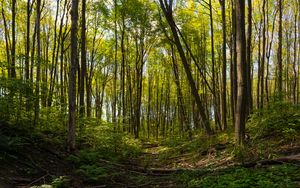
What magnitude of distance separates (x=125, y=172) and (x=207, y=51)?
20.5 meters

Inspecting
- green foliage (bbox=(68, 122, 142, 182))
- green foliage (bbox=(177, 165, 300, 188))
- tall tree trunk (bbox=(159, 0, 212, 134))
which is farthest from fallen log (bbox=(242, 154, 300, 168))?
tall tree trunk (bbox=(159, 0, 212, 134))

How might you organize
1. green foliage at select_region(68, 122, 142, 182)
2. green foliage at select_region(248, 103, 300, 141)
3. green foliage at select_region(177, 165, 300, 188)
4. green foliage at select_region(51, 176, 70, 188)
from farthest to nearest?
green foliage at select_region(248, 103, 300, 141) < green foliage at select_region(68, 122, 142, 182) < green foliage at select_region(51, 176, 70, 188) < green foliage at select_region(177, 165, 300, 188)

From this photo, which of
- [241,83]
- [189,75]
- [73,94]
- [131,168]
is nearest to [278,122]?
[241,83]

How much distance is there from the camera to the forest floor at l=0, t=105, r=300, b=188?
5773 millimetres

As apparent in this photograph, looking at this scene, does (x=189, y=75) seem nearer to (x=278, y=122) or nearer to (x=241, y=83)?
(x=278, y=122)

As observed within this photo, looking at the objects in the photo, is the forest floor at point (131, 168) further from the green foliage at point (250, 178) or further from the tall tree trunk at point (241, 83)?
the tall tree trunk at point (241, 83)

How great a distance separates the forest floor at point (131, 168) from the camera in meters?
5.77

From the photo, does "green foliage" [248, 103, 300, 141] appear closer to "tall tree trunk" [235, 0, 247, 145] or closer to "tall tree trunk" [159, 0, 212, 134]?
"tall tree trunk" [235, 0, 247, 145]

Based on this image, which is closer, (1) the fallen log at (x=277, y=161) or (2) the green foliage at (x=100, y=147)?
(1) the fallen log at (x=277, y=161)

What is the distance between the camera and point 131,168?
897 centimetres

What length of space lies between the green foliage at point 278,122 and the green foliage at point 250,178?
301 cm

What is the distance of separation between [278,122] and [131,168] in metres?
5.17

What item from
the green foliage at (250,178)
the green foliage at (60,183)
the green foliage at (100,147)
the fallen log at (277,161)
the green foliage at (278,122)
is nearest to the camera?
the green foliage at (250,178)

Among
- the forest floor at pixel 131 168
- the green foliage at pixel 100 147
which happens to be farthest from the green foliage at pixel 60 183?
the green foliage at pixel 100 147
